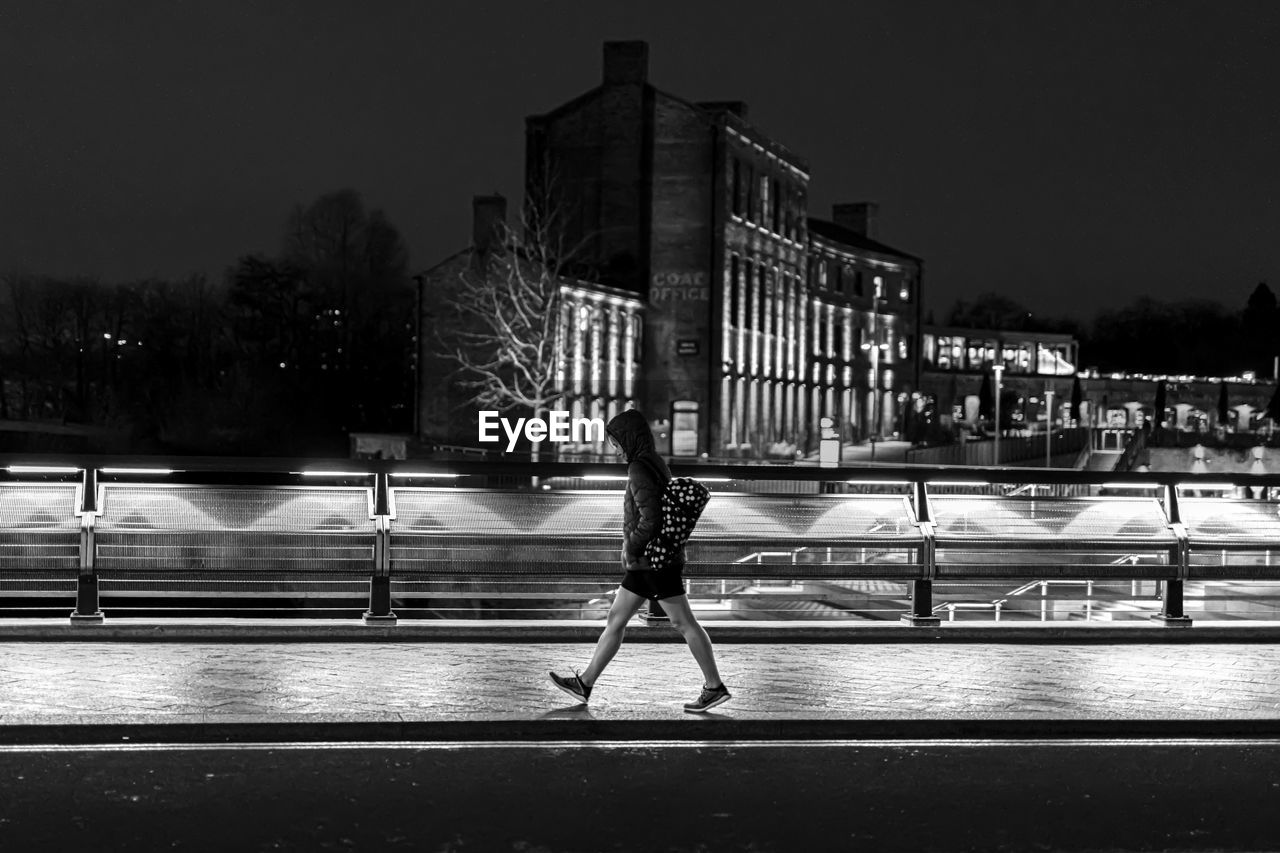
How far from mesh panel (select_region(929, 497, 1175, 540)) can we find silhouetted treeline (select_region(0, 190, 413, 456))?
220 feet

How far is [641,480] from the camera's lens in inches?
404

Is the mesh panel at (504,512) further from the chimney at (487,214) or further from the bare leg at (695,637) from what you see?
the chimney at (487,214)

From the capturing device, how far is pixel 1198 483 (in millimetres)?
16172

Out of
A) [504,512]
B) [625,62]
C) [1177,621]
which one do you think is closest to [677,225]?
[625,62]

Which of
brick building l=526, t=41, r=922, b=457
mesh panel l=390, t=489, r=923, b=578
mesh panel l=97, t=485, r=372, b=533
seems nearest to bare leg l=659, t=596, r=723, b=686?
mesh panel l=390, t=489, r=923, b=578

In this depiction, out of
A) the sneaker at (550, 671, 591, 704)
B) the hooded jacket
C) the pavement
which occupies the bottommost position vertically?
the pavement

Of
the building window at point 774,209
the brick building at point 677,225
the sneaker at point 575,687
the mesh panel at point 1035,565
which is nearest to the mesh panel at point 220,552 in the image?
the sneaker at point 575,687

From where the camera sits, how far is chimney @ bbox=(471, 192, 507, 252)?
67.7 meters

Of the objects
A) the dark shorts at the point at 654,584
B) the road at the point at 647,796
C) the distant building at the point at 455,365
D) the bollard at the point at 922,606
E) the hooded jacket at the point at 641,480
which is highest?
the distant building at the point at 455,365

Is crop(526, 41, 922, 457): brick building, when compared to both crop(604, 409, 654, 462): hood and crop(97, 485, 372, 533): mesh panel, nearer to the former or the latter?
crop(97, 485, 372, 533): mesh panel

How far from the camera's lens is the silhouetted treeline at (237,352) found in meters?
84.2

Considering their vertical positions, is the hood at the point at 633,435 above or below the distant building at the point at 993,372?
below

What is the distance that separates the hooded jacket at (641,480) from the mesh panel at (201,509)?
4.84 m

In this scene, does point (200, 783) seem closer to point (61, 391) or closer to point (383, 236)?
point (383, 236)
